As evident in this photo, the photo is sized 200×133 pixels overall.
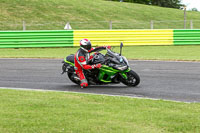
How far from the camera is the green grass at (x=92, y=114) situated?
5879 millimetres

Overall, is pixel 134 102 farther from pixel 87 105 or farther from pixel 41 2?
pixel 41 2

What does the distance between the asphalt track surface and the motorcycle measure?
19 cm

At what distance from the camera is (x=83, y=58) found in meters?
10.1

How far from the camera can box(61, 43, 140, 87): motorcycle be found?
998cm

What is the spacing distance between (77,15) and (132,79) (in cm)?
3380

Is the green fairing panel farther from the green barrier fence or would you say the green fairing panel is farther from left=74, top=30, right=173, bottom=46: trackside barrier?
the green barrier fence

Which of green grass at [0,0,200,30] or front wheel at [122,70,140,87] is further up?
front wheel at [122,70,140,87]

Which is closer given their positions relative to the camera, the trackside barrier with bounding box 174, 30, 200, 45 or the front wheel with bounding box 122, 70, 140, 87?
the front wheel with bounding box 122, 70, 140, 87

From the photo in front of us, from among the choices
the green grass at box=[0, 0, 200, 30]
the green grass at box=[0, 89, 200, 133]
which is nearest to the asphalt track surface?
the green grass at box=[0, 89, 200, 133]

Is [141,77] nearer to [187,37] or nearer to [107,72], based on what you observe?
[107,72]

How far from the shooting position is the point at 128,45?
24.0m

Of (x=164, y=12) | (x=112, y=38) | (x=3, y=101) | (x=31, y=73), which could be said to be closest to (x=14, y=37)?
(x=112, y=38)

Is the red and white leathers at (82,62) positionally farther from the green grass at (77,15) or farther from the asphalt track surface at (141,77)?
the green grass at (77,15)

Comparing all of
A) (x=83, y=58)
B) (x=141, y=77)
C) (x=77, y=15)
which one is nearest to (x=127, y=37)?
(x=141, y=77)
